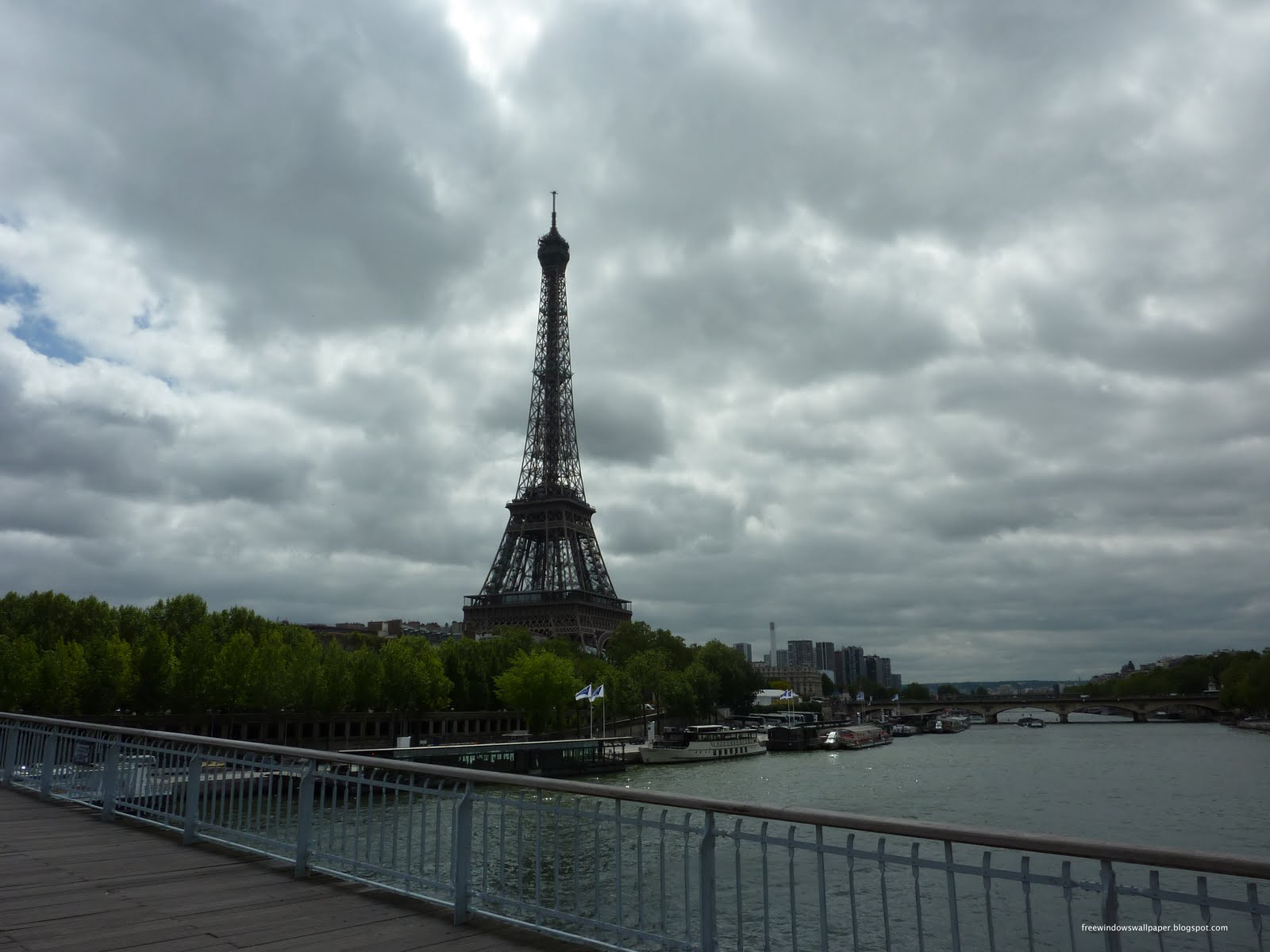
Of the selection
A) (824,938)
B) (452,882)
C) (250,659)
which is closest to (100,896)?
(452,882)

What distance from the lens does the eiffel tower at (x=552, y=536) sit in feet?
335

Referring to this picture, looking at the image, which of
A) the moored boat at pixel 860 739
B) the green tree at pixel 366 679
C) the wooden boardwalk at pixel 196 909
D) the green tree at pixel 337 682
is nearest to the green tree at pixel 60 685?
the green tree at pixel 337 682

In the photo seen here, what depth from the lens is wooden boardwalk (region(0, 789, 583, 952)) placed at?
6.34 metres

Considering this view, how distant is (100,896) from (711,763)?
6989cm

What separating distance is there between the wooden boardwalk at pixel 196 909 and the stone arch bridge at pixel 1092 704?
483 feet

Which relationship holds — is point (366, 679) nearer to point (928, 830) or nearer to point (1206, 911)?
point (928, 830)

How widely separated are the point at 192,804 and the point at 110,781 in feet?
8.03

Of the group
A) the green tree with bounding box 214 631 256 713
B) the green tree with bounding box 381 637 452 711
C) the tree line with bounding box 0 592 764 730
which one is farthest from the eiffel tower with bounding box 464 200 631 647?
the green tree with bounding box 214 631 256 713

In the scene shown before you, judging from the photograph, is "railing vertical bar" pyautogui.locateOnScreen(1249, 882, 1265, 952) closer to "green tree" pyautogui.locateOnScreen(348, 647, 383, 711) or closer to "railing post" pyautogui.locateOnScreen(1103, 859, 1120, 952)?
"railing post" pyautogui.locateOnScreen(1103, 859, 1120, 952)

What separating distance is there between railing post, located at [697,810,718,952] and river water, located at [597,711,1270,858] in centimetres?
1024

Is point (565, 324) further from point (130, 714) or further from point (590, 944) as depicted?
point (590, 944)

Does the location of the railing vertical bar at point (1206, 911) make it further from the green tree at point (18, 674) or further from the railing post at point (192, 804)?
the green tree at point (18, 674)

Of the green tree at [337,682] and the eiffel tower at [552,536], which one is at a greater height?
the eiffel tower at [552,536]

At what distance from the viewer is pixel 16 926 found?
21.9ft
